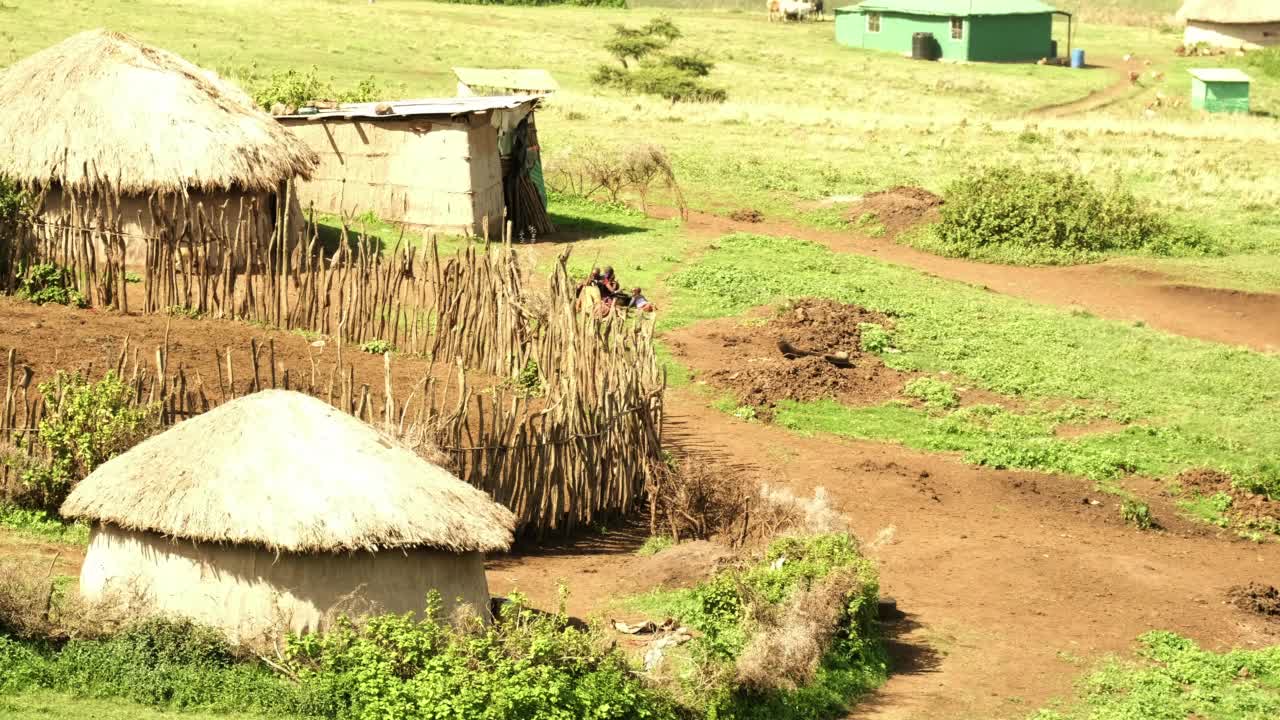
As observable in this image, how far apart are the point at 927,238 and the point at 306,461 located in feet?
55.2

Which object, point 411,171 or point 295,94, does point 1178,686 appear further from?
point 295,94

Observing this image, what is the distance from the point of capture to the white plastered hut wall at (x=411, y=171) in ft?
73.7

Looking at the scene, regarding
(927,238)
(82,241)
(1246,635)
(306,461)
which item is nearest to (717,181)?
(927,238)

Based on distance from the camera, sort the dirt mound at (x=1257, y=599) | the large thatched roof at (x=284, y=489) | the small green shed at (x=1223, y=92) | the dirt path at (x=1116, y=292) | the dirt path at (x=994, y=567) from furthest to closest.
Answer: the small green shed at (x=1223, y=92)
the dirt path at (x=1116, y=292)
the dirt mound at (x=1257, y=599)
the dirt path at (x=994, y=567)
the large thatched roof at (x=284, y=489)

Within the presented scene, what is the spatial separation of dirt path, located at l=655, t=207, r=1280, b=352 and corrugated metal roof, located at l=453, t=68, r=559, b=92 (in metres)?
6.42

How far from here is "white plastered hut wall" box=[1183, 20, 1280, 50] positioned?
5856 cm

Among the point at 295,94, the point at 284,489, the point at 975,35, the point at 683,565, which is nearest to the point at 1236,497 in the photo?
the point at 683,565

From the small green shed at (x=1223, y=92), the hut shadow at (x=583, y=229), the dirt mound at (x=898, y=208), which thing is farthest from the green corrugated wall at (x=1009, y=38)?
the hut shadow at (x=583, y=229)

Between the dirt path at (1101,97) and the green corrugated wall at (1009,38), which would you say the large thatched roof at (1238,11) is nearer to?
the dirt path at (1101,97)

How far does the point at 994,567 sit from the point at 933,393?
4475 millimetres

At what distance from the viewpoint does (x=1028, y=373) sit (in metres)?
18.7

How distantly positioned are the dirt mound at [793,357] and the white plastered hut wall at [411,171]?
4.26 metres

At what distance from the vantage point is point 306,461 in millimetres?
10312

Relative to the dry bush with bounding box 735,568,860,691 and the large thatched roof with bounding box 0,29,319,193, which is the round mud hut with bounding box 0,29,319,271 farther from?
the dry bush with bounding box 735,568,860,691
